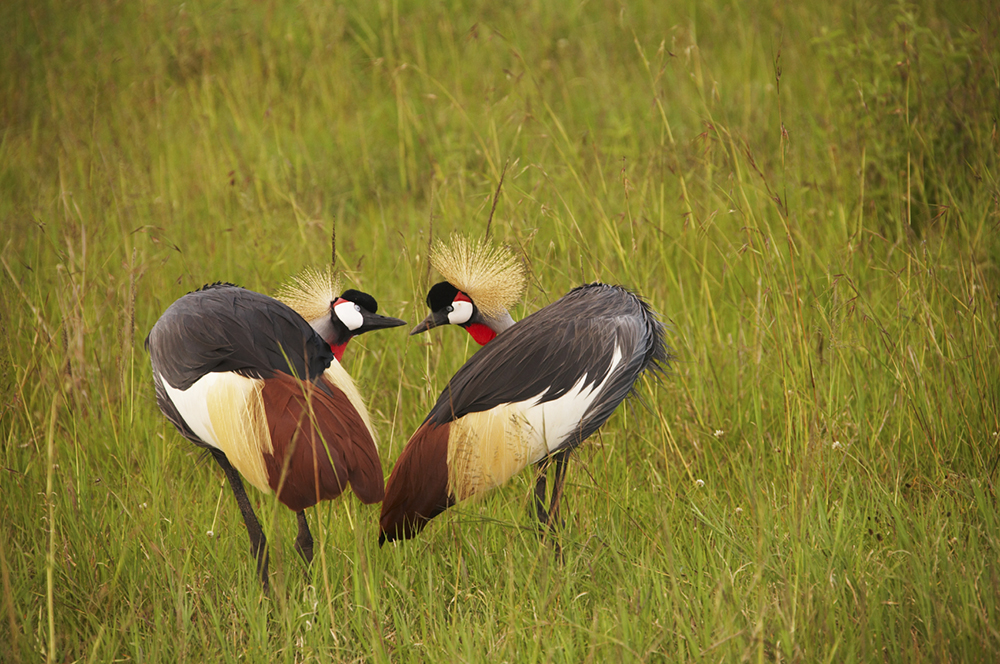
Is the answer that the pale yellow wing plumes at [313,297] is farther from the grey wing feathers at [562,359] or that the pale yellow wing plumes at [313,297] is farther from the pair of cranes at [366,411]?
the grey wing feathers at [562,359]

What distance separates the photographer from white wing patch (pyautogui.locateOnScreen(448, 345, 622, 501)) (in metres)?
Answer: 2.04

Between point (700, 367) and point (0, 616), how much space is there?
2.18 meters

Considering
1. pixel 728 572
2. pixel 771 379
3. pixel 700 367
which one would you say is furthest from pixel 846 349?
pixel 728 572

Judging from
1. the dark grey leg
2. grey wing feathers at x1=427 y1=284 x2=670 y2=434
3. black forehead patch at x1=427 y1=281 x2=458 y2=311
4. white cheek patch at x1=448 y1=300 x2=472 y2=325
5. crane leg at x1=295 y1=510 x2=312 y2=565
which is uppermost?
black forehead patch at x1=427 y1=281 x2=458 y2=311

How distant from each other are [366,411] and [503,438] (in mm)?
388

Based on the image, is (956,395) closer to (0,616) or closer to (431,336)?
(431,336)

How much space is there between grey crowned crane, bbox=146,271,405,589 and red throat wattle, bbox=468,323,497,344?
0.28 metres

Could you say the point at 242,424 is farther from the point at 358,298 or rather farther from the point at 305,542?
the point at 358,298

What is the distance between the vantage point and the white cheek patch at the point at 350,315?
2.24m

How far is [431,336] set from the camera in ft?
9.57

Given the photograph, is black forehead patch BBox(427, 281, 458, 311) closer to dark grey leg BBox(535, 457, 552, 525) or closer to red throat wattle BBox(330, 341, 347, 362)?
red throat wattle BBox(330, 341, 347, 362)

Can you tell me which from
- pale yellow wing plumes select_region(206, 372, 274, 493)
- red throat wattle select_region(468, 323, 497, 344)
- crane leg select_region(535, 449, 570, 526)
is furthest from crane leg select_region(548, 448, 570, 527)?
pale yellow wing plumes select_region(206, 372, 274, 493)

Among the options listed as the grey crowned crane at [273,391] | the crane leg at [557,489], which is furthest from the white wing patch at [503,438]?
the grey crowned crane at [273,391]

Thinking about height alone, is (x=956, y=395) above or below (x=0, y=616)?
below
